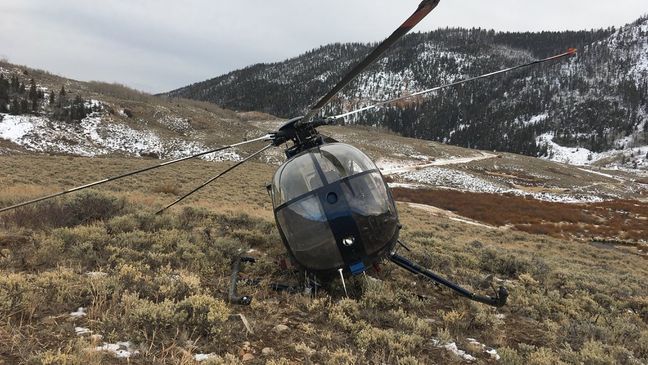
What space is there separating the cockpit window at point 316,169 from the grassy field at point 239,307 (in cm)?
159

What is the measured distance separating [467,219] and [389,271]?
26679 mm

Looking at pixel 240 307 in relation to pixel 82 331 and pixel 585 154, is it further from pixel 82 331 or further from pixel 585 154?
pixel 585 154

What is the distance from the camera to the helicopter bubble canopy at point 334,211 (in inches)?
215

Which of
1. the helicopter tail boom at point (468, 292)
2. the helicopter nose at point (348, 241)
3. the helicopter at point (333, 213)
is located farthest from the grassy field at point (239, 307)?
the helicopter nose at point (348, 241)

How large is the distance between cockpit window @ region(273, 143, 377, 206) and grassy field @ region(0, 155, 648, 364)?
1.59 meters

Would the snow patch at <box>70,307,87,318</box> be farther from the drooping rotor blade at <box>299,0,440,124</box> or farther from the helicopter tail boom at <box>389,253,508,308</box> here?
the helicopter tail boom at <box>389,253,508,308</box>

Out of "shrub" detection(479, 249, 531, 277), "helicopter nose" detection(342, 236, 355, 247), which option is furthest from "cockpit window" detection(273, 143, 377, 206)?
"shrub" detection(479, 249, 531, 277)

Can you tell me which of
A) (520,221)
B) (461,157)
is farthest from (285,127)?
(461,157)

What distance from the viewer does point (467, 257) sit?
9.66 metres

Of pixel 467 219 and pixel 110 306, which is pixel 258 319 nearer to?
pixel 110 306

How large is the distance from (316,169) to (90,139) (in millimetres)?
53987

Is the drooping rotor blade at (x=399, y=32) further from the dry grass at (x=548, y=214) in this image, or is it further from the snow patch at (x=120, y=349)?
the dry grass at (x=548, y=214)

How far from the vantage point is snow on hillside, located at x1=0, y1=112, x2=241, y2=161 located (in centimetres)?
4422

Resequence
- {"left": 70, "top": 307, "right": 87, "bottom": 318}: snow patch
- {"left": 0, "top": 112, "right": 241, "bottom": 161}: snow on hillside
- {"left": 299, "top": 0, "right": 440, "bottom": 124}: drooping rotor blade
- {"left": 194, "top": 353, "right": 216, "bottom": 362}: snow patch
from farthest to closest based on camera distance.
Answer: {"left": 0, "top": 112, "right": 241, "bottom": 161}: snow on hillside
{"left": 70, "top": 307, "right": 87, "bottom": 318}: snow patch
{"left": 194, "top": 353, "right": 216, "bottom": 362}: snow patch
{"left": 299, "top": 0, "right": 440, "bottom": 124}: drooping rotor blade
